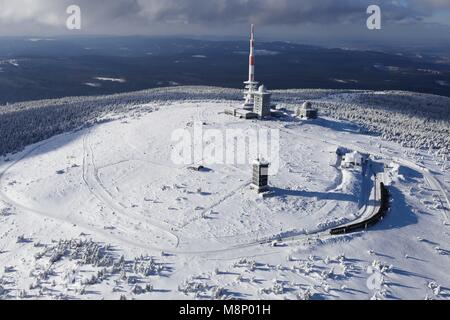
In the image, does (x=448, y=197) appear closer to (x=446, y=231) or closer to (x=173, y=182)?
(x=446, y=231)

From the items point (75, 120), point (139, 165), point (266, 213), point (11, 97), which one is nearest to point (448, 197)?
point (266, 213)

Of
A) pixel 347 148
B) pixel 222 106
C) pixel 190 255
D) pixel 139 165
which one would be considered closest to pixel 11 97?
pixel 222 106

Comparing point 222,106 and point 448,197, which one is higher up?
point 222,106

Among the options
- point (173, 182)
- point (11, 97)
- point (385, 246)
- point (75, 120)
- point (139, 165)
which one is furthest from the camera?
point (11, 97)

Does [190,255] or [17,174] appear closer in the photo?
[190,255]

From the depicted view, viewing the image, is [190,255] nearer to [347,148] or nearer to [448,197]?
[448,197]

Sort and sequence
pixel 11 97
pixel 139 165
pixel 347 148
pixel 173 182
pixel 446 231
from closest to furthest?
pixel 446 231
pixel 173 182
pixel 139 165
pixel 347 148
pixel 11 97

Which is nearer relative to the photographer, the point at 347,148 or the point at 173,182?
the point at 173,182
